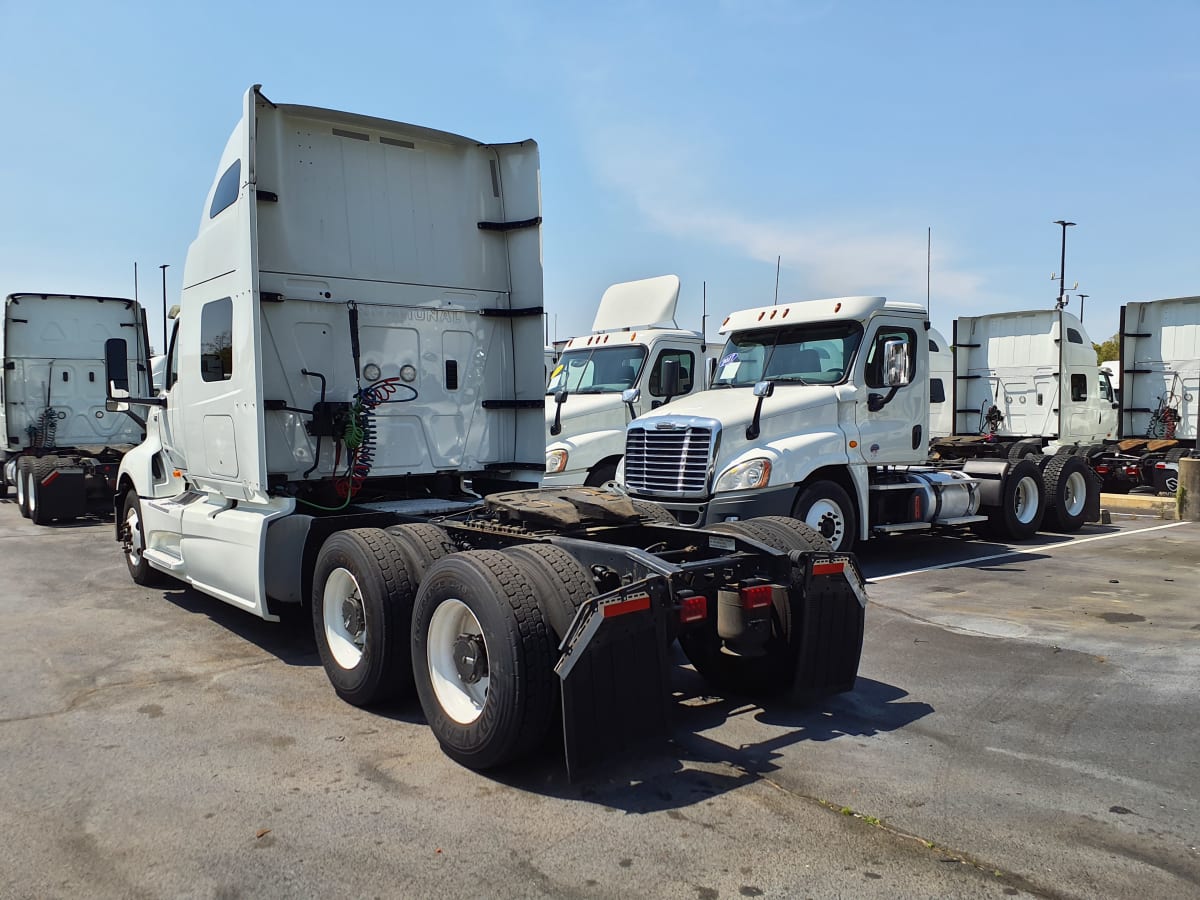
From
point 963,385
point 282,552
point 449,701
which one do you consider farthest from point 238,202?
point 963,385

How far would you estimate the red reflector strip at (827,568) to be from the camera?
16.2 feet

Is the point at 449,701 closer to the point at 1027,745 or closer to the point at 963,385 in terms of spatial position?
the point at 1027,745

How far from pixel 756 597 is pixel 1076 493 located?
35.8 feet

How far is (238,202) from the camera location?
636cm

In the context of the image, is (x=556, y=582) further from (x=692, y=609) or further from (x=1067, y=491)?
(x=1067, y=491)

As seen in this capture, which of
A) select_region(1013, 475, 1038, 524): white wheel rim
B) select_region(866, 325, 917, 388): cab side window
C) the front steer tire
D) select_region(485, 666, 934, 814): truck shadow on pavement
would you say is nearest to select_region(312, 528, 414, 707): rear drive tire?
select_region(485, 666, 934, 814): truck shadow on pavement

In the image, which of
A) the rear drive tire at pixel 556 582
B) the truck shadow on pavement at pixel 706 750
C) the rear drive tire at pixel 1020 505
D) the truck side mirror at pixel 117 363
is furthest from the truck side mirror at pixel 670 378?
the rear drive tire at pixel 556 582

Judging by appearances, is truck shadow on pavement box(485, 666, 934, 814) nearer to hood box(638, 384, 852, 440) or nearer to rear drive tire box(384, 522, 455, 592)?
rear drive tire box(384, 522, 455, 592)

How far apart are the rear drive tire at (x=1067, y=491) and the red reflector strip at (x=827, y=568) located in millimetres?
9475

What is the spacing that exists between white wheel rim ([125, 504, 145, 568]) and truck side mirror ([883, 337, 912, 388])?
790 cm

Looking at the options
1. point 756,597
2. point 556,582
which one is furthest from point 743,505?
point 556,582

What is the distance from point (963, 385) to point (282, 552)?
16.1 m

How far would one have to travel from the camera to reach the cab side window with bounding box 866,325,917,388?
10.2m

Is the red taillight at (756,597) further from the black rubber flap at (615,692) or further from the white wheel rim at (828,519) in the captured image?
the white wheel rim at (828,519)
